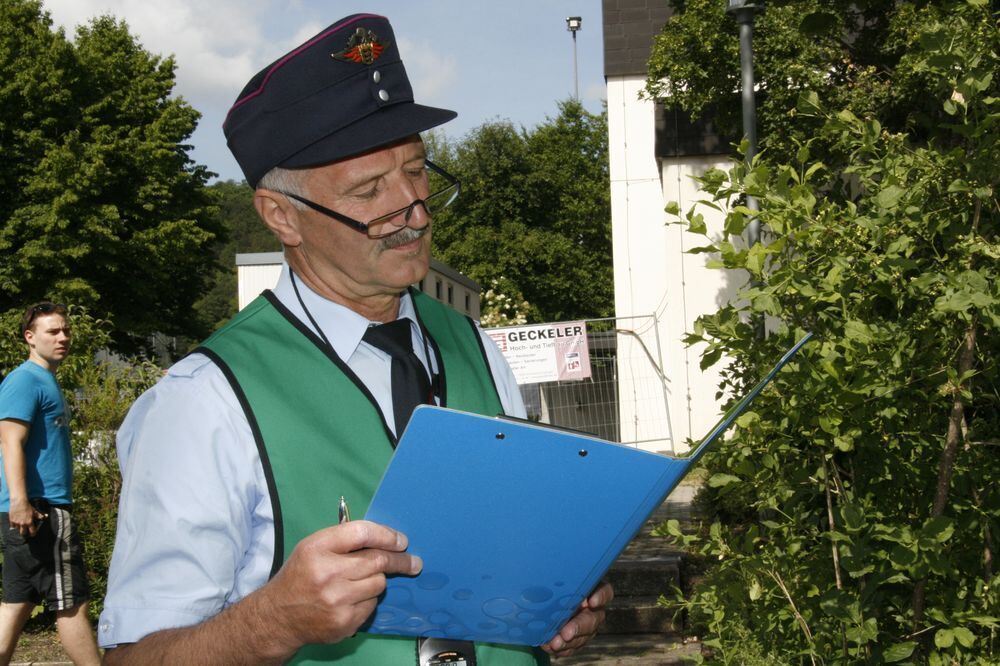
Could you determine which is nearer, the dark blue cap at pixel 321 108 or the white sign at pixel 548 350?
the dark blue cap at pixel 321 108

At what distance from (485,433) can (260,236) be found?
93.9m

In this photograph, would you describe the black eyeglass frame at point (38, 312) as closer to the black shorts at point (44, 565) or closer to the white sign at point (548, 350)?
the black shorts at point (44, 565)

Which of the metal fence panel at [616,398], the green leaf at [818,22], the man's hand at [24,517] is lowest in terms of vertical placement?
the metal fence panel at [616,398]

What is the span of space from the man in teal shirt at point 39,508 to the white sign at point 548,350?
7197mm

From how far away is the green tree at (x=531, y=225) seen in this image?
4572 cm

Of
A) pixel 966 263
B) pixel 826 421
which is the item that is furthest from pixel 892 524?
pixel 966 263

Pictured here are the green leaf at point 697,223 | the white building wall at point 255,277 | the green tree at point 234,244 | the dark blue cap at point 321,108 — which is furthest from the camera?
the green tree at point 234,244

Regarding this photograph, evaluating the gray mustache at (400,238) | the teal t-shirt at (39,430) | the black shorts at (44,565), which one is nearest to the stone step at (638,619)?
the black shorts at (44,565)

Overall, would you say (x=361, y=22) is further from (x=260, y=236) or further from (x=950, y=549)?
(x=260, y=236)

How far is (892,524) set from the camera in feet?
8.91

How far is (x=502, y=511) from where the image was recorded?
1.53m

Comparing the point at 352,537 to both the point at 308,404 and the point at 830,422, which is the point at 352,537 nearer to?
the point at 308,404

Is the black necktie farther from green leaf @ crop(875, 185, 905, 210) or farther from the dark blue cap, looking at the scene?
green leaf @ crop(875, 185, 905, 210)

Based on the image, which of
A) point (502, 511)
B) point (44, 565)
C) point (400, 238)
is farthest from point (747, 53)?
point (502, 511)
